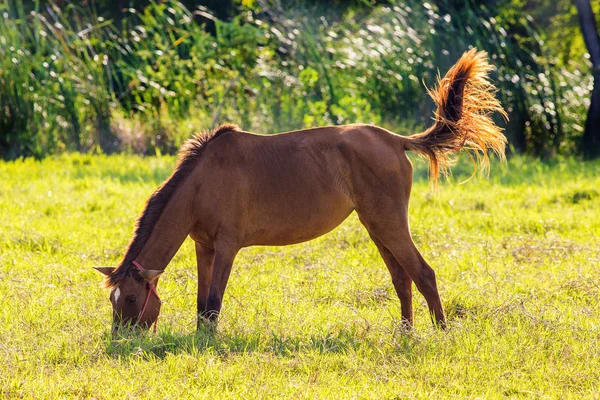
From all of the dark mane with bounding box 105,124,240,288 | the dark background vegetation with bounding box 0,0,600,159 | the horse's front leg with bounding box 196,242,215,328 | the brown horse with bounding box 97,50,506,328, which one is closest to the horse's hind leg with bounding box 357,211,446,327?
the brown horse with bounding box 97,50,506,328

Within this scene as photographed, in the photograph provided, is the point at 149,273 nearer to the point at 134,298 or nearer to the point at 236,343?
the point at 134,298

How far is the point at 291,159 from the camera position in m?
6.59

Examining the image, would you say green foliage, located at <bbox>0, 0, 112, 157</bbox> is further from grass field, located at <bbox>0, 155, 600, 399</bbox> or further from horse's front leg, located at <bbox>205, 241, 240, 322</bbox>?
horse's front leg, located at <bbox>205, 241, 240, 322</bbox>

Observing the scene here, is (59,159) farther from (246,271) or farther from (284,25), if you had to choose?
(246,271)

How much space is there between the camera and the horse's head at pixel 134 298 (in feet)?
19.3

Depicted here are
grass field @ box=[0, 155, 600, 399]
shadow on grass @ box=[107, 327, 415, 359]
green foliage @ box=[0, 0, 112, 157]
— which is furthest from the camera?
green foliage @ box=[0, 0, 112, 157]

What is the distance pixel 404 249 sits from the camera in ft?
20.9

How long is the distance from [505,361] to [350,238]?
3.90 meters

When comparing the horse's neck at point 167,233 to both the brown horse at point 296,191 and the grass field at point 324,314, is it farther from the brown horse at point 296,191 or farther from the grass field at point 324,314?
the grass field at point 324,314

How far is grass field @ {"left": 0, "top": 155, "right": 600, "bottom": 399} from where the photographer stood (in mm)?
5152

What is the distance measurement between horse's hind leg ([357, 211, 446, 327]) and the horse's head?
1.63 metres

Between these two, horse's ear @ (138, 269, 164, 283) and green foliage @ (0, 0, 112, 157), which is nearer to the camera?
horse's ear @ (138, 269, 164, 283)

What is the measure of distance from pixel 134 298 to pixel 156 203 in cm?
70

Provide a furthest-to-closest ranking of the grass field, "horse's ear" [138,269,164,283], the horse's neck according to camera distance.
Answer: the horse's neck → "horse's ear" [138,269,164,283] → the grass field
